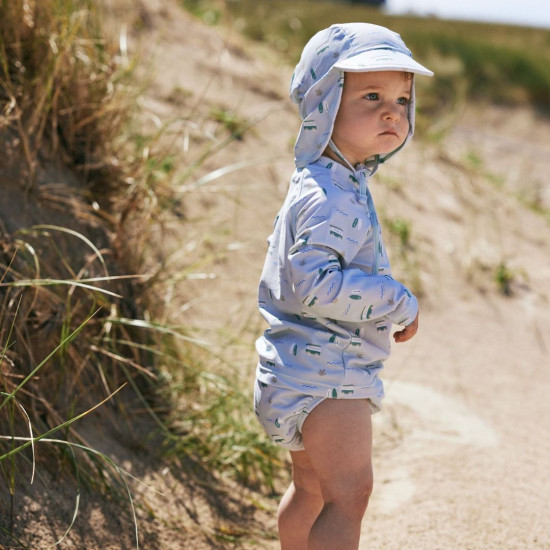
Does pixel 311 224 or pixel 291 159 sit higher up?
pixel 311 224

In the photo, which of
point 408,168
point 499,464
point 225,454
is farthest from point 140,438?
point 408,168

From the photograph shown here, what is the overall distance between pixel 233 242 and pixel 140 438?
1.57 meters

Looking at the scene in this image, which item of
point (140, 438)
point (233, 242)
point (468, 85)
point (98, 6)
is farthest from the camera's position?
point (468, 85)

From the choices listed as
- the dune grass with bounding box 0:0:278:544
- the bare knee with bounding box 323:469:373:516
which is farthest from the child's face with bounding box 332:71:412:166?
the dune grass with bounding box 0:0:278:544

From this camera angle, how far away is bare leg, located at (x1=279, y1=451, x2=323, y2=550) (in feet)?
6.81

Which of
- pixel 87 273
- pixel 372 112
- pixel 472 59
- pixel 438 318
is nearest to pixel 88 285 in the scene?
pixel 87 273

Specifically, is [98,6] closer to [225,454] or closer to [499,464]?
[225,454]

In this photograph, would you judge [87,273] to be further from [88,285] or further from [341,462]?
[341,462]

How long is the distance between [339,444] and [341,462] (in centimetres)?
4

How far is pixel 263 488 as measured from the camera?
2752 mm

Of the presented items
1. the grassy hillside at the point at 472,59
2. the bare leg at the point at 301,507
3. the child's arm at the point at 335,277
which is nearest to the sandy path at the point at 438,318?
the bare leg at the point at 301,507

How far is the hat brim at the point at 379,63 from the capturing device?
6.07ft

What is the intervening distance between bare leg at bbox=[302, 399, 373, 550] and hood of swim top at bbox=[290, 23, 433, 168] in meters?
0.55

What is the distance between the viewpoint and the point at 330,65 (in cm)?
195
